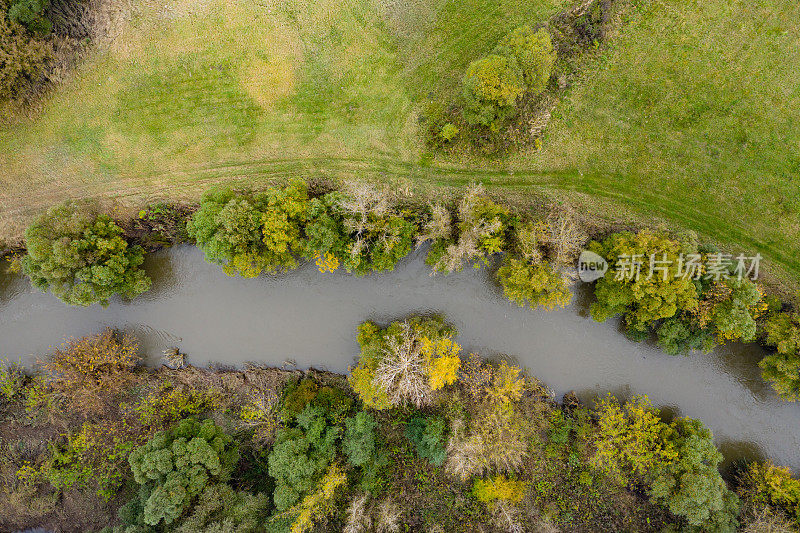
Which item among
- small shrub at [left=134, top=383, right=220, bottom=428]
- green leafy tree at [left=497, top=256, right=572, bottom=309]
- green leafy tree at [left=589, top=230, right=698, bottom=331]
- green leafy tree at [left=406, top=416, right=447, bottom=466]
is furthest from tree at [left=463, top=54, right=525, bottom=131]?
small shrub at [left=134, top=383, right=220, bottom=428]

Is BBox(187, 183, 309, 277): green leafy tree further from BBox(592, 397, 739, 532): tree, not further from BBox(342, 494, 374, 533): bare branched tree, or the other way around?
BBox(592, 397, 739, 532): tree

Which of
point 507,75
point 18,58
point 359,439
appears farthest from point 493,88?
point 18,58

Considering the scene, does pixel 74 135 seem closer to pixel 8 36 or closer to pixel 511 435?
pixel 8 36

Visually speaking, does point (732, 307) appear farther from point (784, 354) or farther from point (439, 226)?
point (439, 226)

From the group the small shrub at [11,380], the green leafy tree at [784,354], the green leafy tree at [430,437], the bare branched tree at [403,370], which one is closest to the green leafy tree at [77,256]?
the small shrub at [11,380]

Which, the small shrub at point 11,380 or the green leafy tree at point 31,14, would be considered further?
the small shrub at point 11,380

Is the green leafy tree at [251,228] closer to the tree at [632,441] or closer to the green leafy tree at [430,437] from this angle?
the green leafy tree at [430,437]
